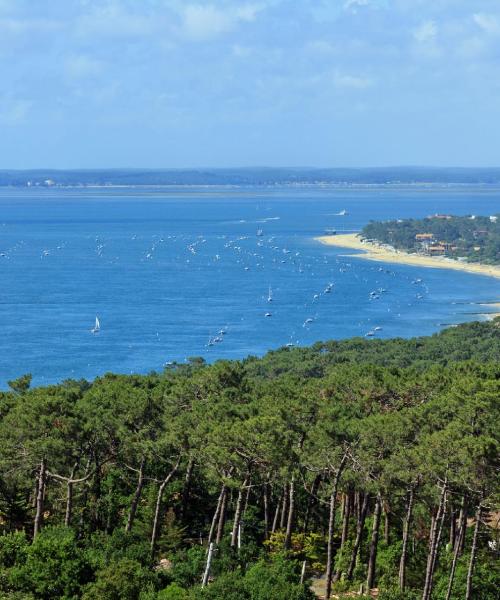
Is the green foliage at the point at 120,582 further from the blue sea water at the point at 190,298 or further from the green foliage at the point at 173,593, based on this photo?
the blue sea water at the point at 190,298

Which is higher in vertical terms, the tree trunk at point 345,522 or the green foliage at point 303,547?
the tree trunk at point 345,522

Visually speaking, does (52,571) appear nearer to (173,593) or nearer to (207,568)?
(173,593)

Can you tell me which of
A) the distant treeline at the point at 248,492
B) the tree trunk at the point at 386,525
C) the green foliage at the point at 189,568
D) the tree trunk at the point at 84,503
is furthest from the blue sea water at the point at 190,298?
the green foliage at the point at 189,568

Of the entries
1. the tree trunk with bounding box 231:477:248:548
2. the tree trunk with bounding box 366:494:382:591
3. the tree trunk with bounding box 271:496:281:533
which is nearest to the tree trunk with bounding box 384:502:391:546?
the tree trunk with bounding box 366:494:382:591

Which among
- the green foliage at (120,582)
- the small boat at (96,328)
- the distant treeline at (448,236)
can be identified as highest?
the green foliage at (120,582)

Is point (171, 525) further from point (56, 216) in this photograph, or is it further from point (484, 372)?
point (56, 216)

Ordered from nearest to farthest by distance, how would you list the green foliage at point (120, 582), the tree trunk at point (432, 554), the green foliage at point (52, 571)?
the green foliage at point (120, 582)
the green foliage at point (52, 571)
the tree trunk at point (432, 554)
